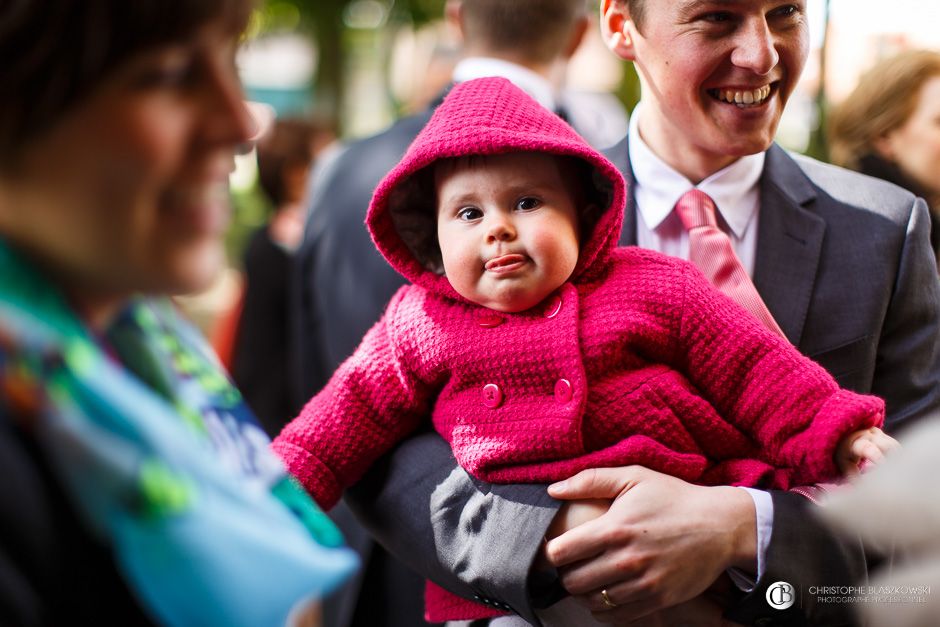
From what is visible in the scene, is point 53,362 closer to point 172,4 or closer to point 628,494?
point 172,4

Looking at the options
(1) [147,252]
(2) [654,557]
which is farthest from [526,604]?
(1) [147,252]

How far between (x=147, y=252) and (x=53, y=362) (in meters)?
0.17

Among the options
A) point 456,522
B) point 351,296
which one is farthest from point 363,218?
A: point 456,522

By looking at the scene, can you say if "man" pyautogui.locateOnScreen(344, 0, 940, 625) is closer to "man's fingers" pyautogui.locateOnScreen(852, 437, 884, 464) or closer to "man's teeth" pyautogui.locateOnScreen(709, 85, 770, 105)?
"man's teeth" pyautogui.locateOnScreen(709, 85, 770, 105)

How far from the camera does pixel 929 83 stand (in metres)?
3.29

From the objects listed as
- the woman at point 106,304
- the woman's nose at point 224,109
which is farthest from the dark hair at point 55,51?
the woman's nose at point 224,109

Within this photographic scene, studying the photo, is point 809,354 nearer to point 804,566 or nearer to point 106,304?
point 804,566

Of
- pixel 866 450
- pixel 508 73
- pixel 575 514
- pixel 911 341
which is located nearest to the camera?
pixel 866 450

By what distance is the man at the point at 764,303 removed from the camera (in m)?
1.74

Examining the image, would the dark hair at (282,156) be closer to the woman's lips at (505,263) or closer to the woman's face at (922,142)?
the woman's face at (922,142)

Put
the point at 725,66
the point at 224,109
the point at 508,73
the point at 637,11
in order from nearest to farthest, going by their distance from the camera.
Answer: the point at 224,109
the point at 725,66
the point at 637,11
the point at 508,73

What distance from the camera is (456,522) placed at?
1905 millimetres

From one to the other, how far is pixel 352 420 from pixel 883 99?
229 cm

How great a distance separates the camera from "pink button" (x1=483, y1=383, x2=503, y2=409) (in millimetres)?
1862
